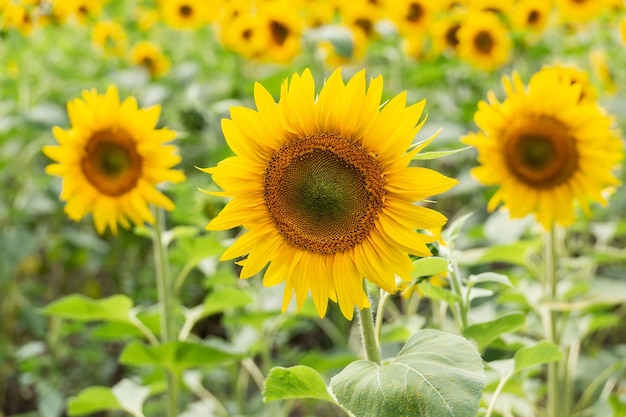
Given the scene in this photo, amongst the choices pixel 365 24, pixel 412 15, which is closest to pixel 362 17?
pixel 365 24

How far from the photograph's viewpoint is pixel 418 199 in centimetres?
100

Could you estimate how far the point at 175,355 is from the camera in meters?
1.46

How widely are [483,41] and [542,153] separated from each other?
1539 mm

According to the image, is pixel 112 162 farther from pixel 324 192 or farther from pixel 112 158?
pixel 324 192

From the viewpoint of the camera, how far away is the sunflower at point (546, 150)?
161 cm

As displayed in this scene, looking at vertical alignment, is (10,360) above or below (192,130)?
below

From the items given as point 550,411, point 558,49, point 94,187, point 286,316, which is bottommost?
point 550,411

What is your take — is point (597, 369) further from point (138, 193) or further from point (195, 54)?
point (195, 54)

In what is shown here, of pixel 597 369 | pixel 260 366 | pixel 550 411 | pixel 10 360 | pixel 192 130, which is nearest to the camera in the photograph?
pixel 550 411

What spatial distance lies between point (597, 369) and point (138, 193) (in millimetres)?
1247

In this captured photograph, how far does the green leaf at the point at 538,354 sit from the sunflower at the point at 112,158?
79 centimetres

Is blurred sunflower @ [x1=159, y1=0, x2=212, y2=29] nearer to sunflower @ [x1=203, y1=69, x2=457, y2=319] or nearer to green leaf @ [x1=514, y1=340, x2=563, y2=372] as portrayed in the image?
sunflower @ [x1=203, y1=69, x2=457, y2=319]

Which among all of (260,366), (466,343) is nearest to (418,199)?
(466,343)

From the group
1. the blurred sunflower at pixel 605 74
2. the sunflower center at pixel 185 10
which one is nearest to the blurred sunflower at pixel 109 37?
the sunflower center at pixel 185 10
